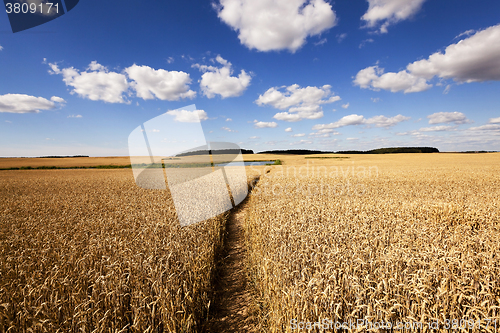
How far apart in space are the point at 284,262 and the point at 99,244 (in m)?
4.61

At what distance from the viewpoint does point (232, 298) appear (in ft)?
15.5

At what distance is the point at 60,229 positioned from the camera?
6.05 metres

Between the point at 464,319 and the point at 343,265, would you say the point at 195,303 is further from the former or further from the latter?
the point at 464,319

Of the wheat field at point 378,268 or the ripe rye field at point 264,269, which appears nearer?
the wheat field at point 378,268

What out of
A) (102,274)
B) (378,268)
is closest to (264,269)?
(378,268)

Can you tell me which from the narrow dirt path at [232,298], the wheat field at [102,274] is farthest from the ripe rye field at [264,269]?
the narrow dirt path at [232,298]

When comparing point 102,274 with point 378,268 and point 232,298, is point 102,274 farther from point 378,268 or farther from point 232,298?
point 378,268

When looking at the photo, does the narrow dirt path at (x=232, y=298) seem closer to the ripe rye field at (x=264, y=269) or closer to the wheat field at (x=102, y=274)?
the ripe rye field at (x=264, y=269)

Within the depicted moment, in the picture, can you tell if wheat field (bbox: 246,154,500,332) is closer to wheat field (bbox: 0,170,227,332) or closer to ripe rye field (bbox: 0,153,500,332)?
ripe rye field (bbox: 0,153,500,332)

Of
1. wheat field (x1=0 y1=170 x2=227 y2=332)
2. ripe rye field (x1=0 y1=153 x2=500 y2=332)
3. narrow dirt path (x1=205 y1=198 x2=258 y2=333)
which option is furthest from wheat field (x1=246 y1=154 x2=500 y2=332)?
wheat field (x1=0 y1=170 x2=227 y2=332)

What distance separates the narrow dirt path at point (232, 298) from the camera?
12.9 ft

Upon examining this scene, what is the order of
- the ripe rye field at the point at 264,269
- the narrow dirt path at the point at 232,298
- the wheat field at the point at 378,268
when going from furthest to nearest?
the narrow dirt path at the point at 232,298 → the ripe rye field at the point at 264,269 → the wheat field at the point at 378,268

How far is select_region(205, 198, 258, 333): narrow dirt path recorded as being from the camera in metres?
3.92

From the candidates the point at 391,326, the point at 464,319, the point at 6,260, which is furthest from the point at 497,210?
the point at 6,260
